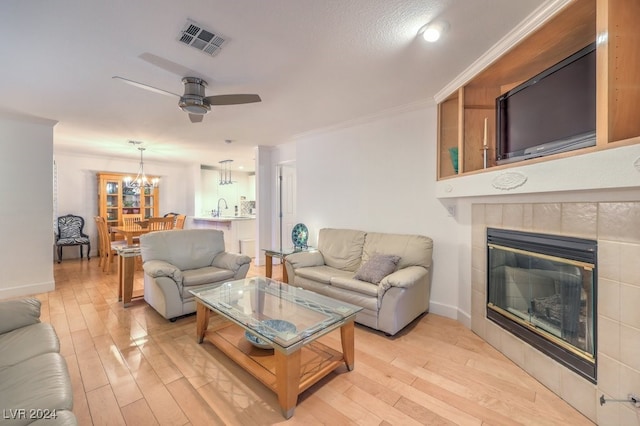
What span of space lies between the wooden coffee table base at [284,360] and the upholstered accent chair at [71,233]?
5130 millimetres

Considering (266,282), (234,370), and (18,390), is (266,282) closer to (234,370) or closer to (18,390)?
(234,370)

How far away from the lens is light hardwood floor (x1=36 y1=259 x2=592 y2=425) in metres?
1.61

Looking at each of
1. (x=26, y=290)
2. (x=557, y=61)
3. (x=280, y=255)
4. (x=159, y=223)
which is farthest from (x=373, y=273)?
(x=26, y=290)

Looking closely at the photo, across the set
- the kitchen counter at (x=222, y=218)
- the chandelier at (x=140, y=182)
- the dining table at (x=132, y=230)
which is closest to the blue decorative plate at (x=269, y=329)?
the dining table at (x=132, y=230)

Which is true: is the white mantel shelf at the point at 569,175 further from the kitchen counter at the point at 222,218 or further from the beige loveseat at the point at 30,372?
the kitchen counter at the point at 222,218

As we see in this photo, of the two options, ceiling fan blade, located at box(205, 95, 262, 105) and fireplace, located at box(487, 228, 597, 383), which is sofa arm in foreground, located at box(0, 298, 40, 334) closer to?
ceiling fan blade, located at box(205, 95, 262, 105)

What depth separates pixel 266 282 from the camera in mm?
2928

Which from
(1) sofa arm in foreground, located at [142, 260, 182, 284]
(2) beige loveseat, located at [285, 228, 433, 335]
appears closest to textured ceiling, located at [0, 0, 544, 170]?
(2) beige loveseat, located at [285, 228, 433, 335]

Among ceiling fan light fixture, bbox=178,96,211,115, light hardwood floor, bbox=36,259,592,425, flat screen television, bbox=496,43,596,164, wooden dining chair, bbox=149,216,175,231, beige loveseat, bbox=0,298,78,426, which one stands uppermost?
ceiling fan light fixture, bbox=178,96,211,115

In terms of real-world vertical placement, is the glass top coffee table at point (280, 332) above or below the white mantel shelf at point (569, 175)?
below

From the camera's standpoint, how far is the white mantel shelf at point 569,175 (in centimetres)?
127

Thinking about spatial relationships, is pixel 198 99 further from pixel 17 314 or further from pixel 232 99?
pixel 17 314

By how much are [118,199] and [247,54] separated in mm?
6175

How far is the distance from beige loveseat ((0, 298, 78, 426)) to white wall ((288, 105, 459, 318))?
3.11 metres
